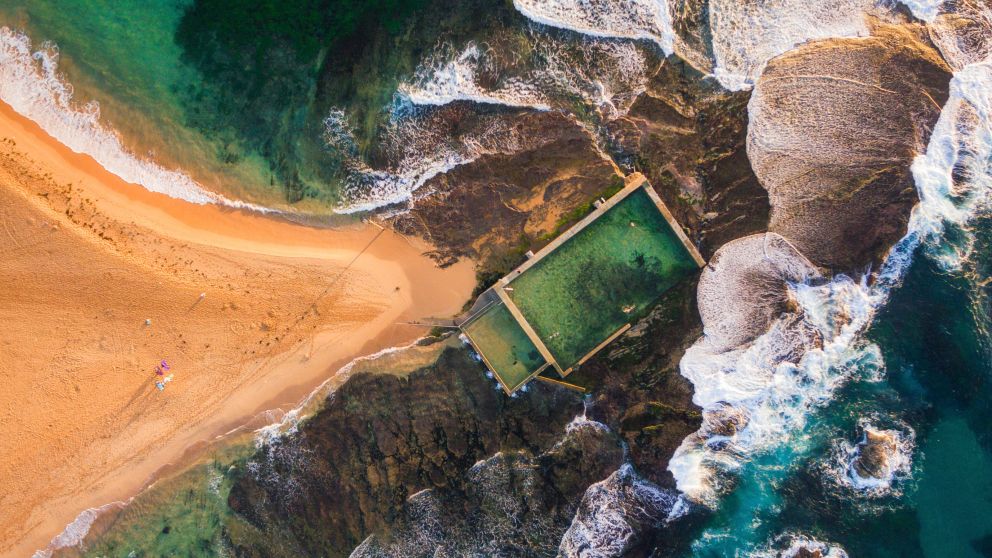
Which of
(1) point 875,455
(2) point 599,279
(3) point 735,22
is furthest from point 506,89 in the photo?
(1) point 875,455

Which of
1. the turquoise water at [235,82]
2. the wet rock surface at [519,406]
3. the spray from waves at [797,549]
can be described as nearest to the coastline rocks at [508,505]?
the wet rock surface at [519,406]

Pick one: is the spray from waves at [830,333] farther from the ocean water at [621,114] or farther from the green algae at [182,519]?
the green algae at [182,519]

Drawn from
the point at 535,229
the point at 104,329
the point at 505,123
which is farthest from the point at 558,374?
the point at 104,329

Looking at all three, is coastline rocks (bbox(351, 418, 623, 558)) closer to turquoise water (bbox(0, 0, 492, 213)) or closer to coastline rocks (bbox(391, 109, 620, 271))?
coastline rocks (bbox(391, 109, 620, 271))

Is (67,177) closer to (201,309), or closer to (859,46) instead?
(201,309)

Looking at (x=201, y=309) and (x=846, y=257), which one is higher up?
(x=201, y=309)

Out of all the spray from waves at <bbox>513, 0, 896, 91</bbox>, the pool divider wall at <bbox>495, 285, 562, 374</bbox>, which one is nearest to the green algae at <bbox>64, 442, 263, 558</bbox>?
the pool divider wall at <bbox>495, 285, 562, 374</bbox>
